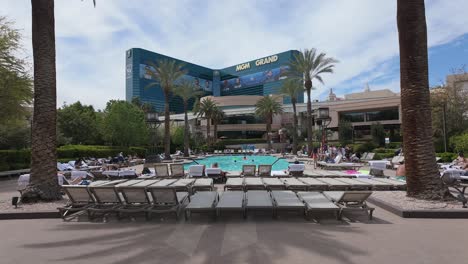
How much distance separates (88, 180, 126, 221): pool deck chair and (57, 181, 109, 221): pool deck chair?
0.50 ft

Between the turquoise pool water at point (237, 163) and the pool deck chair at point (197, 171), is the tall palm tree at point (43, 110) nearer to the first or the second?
the pool deck chair at point (197, 171)

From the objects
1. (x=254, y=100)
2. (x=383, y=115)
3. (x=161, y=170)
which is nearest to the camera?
(x=161, y=170)

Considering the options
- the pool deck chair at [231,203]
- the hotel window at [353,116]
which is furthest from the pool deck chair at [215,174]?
the hotel window at [353,116]

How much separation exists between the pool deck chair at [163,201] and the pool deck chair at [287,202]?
2.28m

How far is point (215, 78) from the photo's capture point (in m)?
158

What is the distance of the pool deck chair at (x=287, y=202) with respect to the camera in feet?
23.4

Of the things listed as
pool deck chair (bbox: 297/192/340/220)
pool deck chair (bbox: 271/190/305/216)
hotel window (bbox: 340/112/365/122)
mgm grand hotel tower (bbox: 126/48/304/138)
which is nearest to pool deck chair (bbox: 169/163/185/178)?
pool deck chair (bbox: 271/190/305/216)

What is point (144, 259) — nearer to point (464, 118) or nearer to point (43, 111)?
point (43, 111)

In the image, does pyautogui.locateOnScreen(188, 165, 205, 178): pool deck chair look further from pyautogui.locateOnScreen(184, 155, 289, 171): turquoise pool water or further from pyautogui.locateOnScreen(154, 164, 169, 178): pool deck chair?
pyautogui.locateOnScreen(184, 155, 289, 171): turquoise pool water

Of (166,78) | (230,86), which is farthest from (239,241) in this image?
(230,86)

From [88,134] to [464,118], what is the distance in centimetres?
4393

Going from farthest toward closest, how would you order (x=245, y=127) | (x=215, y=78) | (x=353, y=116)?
(x=215, y=78) < (x=245, y=127) < (x=353, y=116)

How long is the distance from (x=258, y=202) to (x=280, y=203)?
0.52 metres

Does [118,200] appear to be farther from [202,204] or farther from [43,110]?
[43,110]
